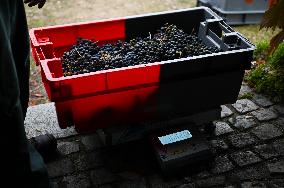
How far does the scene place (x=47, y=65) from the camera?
7.20ft

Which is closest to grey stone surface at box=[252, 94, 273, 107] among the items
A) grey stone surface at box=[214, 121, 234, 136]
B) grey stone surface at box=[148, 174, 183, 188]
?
grey stone surface at box=[214, 121, 234, 136]

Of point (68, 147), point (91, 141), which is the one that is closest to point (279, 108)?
point (91, 141)

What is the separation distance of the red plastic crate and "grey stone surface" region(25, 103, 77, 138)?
536mm

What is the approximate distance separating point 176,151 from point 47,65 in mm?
904

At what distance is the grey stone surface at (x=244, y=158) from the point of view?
2570 millimetres

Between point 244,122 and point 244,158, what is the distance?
0.38 meters

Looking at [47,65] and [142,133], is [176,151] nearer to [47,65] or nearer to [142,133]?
[142,133]

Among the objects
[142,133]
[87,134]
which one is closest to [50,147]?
[87,134]

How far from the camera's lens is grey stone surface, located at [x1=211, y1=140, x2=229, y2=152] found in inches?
105

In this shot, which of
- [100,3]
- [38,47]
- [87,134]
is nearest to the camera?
[38,47]

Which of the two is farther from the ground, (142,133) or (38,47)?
(38,47)

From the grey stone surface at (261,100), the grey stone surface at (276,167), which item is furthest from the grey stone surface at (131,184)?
the grey stone surface at (261,100)

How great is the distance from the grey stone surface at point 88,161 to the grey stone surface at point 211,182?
0.63 m

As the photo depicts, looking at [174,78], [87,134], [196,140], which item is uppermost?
[174,78]
